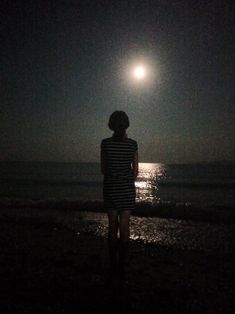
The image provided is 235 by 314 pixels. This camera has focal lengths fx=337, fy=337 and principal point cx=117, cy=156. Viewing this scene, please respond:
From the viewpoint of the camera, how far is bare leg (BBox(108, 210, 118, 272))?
4574 mm

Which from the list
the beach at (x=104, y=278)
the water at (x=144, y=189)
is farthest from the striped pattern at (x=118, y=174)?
the water at (x=144, y=189)

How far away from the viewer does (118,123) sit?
4570 millimetres

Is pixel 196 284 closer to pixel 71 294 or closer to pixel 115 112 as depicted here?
A: pixel 71 294

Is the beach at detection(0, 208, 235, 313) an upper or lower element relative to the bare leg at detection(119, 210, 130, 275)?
lower

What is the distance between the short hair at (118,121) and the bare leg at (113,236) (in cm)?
113

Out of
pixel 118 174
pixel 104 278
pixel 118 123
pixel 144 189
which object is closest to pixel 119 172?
pixel 118 174

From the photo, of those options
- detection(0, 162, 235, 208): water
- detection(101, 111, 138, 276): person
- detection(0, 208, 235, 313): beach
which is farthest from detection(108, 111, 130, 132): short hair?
detection(0, 162, 235, 208): water

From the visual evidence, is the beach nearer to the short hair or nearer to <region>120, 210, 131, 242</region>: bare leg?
<region>120, 210, 131, 242</region>: bare leg

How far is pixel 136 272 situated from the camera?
5648mm

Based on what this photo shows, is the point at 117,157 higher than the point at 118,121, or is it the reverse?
the point at 118,121

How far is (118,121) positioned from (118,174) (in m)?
0.72

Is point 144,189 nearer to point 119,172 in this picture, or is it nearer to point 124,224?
point 124,224

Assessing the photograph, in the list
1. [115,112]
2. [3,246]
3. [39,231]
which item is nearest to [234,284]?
[115,112]

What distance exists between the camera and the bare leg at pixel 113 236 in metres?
4.57
